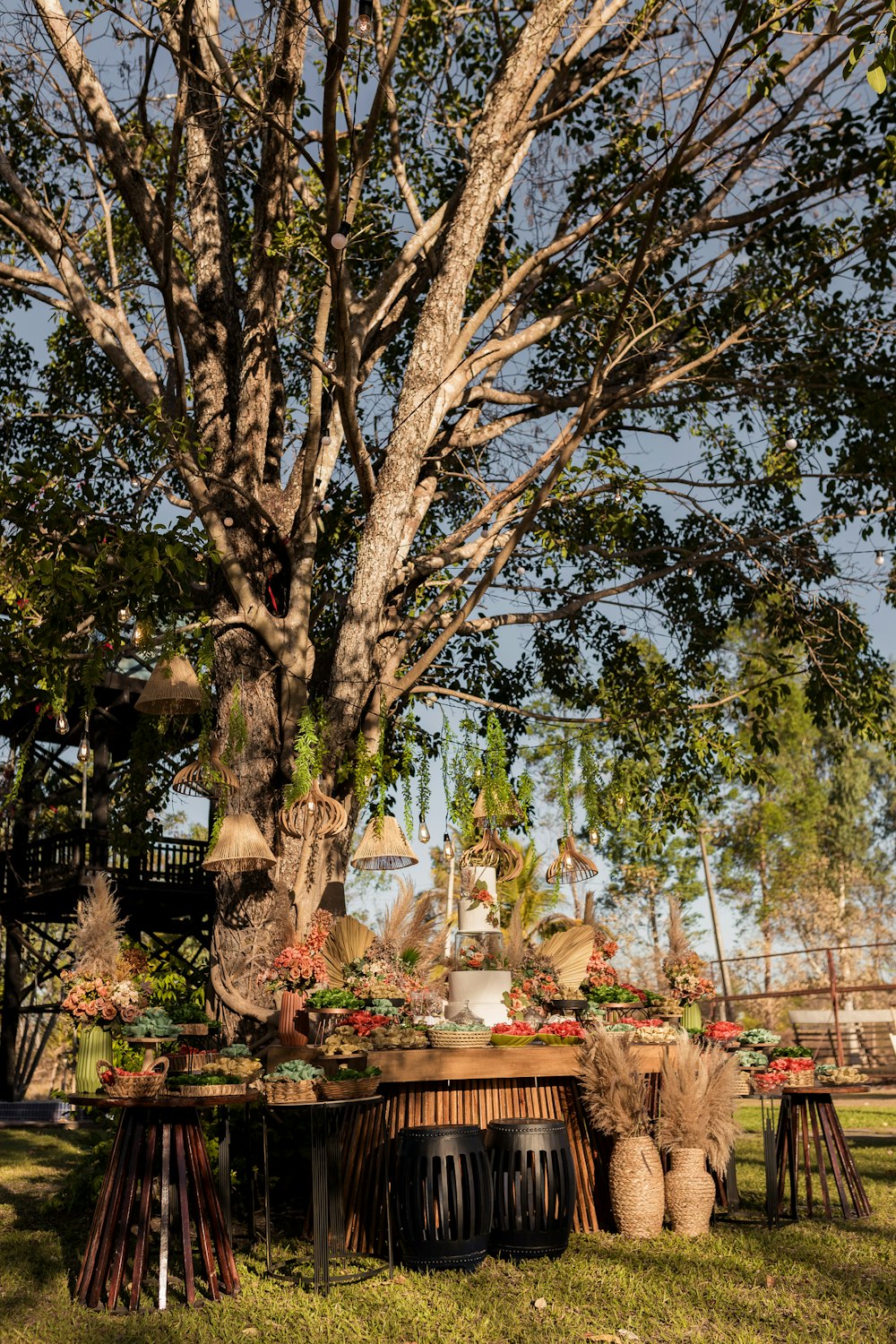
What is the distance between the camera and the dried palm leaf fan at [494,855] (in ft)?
26.1

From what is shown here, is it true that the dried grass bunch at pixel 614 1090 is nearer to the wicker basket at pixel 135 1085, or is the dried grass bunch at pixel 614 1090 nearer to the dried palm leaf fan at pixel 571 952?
the dried palm leaf fan at pixel 571 952

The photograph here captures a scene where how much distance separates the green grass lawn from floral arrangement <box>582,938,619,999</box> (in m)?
1.72

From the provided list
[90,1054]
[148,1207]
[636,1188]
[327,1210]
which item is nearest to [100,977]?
[90,1054]

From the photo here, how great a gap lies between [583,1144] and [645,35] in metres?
7.60

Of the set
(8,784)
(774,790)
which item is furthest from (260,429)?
(774,790)

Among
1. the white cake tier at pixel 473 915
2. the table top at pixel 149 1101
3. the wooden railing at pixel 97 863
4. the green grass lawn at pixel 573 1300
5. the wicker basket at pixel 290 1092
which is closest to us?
the green grass lawn at pixel 573 1300

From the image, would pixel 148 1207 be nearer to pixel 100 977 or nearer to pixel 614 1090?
pixel 100 977

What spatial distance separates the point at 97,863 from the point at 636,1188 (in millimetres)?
9227

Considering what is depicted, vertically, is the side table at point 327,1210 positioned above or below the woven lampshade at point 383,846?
below

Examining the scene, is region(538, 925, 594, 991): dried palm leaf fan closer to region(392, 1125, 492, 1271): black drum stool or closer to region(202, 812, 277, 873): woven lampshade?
region(202, 812, 277, 873): woven lampshade

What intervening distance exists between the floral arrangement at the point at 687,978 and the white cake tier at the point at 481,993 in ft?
5.01

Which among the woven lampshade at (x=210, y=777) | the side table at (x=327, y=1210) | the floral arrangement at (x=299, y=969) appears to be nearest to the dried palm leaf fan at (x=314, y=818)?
the woven lampshade at (x=210, y=777)

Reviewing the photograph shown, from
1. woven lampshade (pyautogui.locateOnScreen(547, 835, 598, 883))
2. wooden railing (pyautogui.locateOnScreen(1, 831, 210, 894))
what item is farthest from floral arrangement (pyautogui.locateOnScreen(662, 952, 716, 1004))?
wooden railing (pyautogui.locateOnScreen(1, 831, 210, 894))

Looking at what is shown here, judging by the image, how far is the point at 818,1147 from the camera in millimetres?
6559
